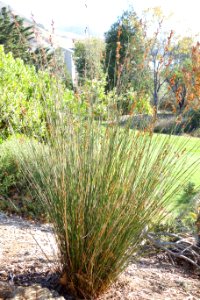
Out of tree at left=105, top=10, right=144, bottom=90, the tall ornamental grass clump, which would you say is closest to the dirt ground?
the tall ornamental grass clump

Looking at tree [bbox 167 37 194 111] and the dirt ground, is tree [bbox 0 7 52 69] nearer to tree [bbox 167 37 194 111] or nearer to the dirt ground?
tree [bbox 167 37 194 111]

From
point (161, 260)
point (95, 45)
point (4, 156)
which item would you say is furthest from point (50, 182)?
point (4, 156)

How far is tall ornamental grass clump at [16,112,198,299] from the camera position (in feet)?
6.54

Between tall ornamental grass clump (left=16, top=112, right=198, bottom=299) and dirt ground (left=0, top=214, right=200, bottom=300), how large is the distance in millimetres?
170

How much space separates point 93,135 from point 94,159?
0.64 ft

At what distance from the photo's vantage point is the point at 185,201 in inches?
219

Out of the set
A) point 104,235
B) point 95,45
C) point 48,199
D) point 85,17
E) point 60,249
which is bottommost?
point 60,249

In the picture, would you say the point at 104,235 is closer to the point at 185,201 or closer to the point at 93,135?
the point at 93,135

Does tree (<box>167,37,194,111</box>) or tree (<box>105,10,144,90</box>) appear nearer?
tree (<box>167,37,194,111</box>)

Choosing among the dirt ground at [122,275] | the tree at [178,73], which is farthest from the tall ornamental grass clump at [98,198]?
the tree at [178,73]

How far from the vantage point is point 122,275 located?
253 cm

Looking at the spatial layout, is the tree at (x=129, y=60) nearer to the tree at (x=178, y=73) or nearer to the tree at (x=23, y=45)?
the tree at (x=178, y=73)

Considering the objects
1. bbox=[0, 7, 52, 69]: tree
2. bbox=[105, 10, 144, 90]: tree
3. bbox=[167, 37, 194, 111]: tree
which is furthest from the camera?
bbox=[0, 7, 52, 69]: tree

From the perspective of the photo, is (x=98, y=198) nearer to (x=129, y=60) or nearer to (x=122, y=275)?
(x=122, y=275)
